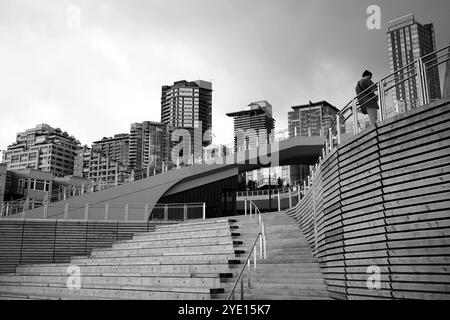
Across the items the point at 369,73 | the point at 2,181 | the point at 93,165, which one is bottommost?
the point at 369,73

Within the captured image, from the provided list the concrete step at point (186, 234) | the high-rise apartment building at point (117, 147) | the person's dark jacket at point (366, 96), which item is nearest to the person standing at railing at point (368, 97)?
the person's dark jacket at point (366, 96)

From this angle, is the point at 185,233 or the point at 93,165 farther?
the point at 93,165

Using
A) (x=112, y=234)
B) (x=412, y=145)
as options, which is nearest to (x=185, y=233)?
(x=112, y=234)

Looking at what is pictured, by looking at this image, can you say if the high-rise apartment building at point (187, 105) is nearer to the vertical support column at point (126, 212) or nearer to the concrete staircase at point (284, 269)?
the vertical support column at point (126, 212)

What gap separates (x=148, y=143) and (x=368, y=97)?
144601mm

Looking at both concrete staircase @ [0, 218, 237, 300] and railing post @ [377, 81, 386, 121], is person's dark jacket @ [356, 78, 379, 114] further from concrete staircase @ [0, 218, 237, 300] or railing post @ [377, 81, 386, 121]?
concrete staircase @ [0, 218, 237, 300]

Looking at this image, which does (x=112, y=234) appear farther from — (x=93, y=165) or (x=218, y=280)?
(x=93, y=165)

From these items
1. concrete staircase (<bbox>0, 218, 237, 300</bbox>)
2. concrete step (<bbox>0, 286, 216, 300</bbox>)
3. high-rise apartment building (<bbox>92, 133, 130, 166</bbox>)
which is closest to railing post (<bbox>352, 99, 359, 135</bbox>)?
concrete staircase (<bbox>0, 218, 237, 300</bbox>)

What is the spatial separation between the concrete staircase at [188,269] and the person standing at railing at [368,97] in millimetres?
4234

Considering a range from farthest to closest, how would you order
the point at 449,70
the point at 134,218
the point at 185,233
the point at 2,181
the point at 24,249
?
the point at 2,181
the point at 134,218
the point at 24,249
the point at 185,233
the point at 449,70

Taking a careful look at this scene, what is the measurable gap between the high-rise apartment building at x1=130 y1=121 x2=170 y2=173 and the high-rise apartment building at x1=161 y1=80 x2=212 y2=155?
694cm

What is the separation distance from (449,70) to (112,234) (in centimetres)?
1779

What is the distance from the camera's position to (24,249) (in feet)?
65.2

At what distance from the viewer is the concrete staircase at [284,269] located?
969 cm
